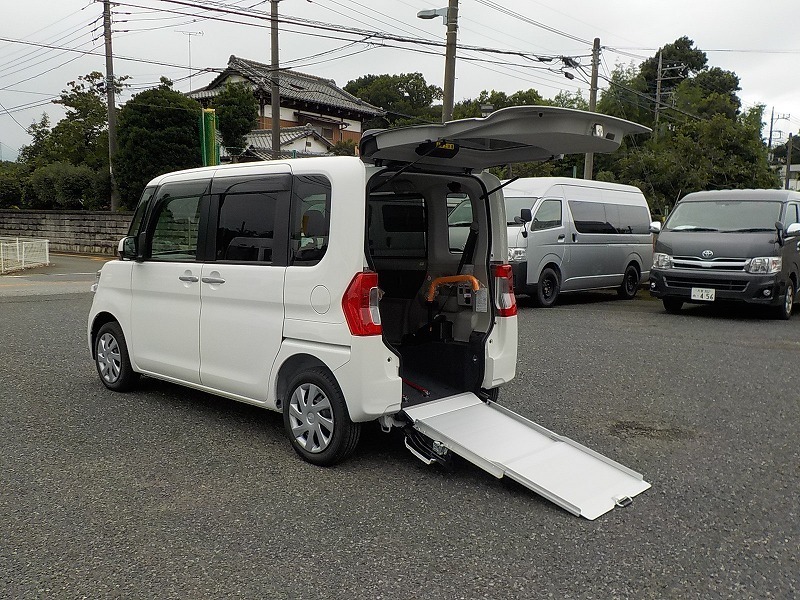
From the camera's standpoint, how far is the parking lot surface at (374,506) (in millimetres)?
3109

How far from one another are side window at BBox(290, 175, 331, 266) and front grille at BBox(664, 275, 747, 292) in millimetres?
8165

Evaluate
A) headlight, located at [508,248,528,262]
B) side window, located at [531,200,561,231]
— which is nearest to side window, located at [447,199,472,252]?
headlight, located at [508,248,528,262]

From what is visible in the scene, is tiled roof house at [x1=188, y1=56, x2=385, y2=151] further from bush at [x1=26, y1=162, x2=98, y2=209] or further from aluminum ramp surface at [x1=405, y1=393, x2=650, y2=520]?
aluminum ramp surface at [x1=405, y1=393, x2=650, y2=520]

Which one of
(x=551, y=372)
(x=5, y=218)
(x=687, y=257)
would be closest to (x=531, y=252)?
(x=687, y=257)

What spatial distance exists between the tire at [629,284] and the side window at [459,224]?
31.8ft

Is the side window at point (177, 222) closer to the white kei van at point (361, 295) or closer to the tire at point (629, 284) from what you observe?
the white kei van at point (361, 295)

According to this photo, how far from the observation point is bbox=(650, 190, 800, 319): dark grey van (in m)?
10.5

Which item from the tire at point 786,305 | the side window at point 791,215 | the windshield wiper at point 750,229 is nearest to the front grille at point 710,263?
the windshield wiper at point 750,229

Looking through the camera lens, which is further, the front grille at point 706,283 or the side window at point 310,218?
the front grille at point 706,283

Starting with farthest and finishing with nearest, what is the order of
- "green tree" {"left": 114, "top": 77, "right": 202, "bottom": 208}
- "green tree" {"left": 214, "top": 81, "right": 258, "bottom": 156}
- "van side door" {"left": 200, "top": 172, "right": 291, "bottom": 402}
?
"green tree" {"left": 214, "top": 81, "right": 258, "bottom": 156} < "green tree" {"left": 114, "top": 77, "right": 202, "bottom": 208} < "van side door" {"left": 200, "top": 172, "right": 291, "bottom": 402}

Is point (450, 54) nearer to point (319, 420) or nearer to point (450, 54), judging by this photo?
point (450, 54)

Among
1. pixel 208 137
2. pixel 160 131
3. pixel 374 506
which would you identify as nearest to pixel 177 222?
pixel 374 506

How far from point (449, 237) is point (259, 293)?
1486mm

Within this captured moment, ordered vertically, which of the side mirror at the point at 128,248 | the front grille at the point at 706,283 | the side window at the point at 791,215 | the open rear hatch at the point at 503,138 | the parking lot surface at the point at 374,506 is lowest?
the parking lot surface at the point at 374,506
